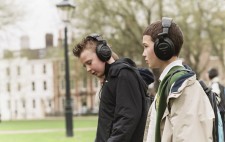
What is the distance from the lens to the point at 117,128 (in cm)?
426

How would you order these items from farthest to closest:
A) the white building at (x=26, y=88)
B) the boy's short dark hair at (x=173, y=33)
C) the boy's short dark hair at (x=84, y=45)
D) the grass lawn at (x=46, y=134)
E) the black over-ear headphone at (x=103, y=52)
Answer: the white building at (x=26, y=88) < the grass lawn at (x=46, y=134) < the boy's short dark hair at (x=84, y=45) < the black over-ear headphone at (x=103, y=52) < the boy's short dark hair at (x=173, y=33)

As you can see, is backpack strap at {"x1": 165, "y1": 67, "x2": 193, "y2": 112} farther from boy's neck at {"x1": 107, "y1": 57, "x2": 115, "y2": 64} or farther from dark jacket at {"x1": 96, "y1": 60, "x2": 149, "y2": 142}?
boy's neck at {"x1": 107, "y1": 57, "x2": 115, "y2": 64}

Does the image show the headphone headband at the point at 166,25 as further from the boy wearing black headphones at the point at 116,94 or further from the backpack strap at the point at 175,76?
the boy wearing black headphones at the point at 116,94

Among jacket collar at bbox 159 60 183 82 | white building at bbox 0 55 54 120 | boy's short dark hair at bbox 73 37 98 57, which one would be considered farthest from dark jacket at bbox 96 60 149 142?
white building at bbox 0 55 54 120

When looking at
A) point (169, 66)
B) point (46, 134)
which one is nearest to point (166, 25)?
point (169, 66)

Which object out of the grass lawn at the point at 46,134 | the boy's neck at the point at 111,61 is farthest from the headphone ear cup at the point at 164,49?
the grass lawn at the point at 46,134

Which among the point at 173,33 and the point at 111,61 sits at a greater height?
the point at 173,33

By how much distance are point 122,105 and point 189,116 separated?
3.91 ft

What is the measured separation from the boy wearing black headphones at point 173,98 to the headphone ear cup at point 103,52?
94 cm

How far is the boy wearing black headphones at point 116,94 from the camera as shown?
4270mm

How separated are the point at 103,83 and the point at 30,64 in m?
94.5

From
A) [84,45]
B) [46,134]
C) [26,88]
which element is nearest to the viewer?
[84,45]

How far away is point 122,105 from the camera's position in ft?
14.1

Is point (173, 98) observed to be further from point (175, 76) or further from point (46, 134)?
point (46, 134)
